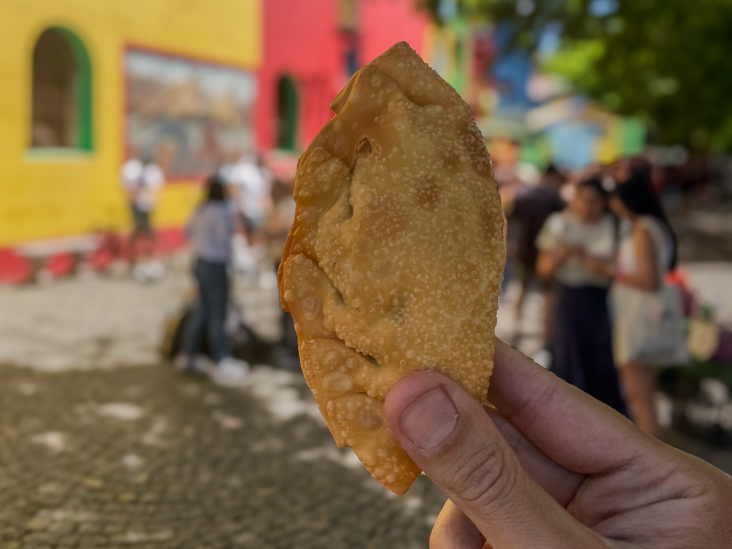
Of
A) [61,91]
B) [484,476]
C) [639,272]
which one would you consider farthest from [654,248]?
[61,91]

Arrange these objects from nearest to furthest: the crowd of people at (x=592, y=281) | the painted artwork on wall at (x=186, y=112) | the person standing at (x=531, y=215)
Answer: the crowd of people at (x=592, y=281), the person standing at (x=531, y=215), the painted artwork on wall at (x=186, y=112)

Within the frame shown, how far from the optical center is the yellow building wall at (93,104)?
10797mm

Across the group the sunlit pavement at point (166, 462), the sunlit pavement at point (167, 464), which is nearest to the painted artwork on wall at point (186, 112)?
the sunlit pavement at point (166, 462)

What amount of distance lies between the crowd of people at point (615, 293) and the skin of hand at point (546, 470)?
133 inches

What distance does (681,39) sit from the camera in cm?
1750

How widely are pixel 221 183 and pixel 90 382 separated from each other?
7.62 feet

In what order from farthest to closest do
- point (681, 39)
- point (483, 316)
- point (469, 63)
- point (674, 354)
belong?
1. point (469, 63)
2. point (681, 39)
3. point (674, 354)
4. point (483, 316)

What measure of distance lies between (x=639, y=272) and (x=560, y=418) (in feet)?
11.5

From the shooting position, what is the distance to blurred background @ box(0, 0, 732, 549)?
16.1 feet

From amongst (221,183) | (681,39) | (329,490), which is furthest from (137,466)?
(681,39)

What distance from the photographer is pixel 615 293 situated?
18.7 feet

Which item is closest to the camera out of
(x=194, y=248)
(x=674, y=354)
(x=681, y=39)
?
(x=674, y=354)

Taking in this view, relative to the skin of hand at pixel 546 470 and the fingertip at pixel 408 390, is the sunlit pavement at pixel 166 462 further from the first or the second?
the fingertip at pixel 408 390

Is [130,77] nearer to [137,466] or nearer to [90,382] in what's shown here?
[90,382]
